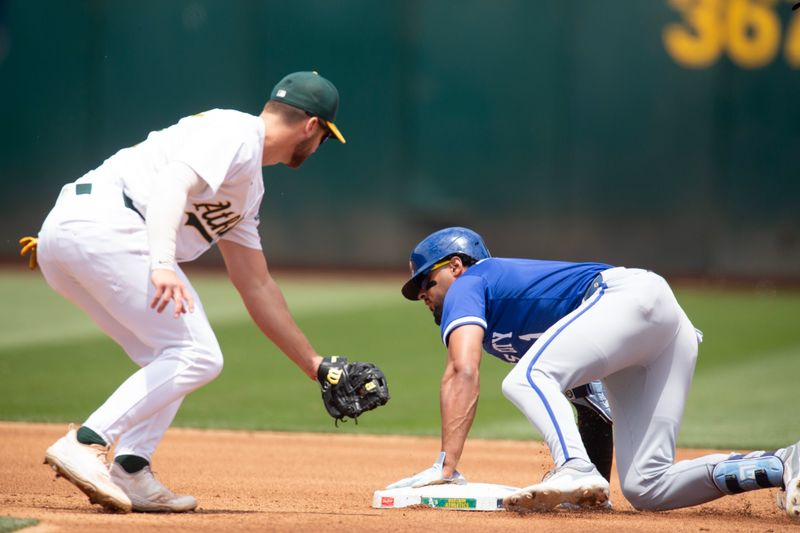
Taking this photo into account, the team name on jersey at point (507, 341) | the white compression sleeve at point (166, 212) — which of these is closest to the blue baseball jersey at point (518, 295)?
the team name on jersey at point (507, 341)

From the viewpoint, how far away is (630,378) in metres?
4.73

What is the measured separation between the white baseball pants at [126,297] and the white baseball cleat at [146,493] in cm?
17

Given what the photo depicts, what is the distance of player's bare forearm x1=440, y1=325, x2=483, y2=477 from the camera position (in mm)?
4270

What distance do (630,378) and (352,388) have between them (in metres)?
1.10

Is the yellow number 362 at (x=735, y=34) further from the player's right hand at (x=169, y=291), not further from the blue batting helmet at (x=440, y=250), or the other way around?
the player's right hand at (x=169, y=291)

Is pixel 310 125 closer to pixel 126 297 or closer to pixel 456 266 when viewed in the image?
pixel 456 266

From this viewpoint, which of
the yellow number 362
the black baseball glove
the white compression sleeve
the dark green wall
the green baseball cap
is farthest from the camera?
the dark green wall

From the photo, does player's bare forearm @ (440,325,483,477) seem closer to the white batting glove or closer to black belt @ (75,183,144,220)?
the white batting glove

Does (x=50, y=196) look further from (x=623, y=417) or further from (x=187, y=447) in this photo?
(x=623, y=417)

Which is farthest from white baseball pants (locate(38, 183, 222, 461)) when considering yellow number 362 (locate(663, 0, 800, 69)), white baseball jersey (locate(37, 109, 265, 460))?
yellow number 362 (locate(663, 0, 800, 69))

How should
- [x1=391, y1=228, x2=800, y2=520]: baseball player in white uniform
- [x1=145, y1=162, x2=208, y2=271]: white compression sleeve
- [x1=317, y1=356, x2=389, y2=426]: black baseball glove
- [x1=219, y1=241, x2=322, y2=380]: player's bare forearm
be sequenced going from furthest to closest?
[x1=219, y1=241, x2=322, y2=380]: player's bare forearm
[x1=317, y1=356, x2=389, y2=426]: black baseball glove
[x1=391, y1=228, x2=800, y2=520]: baseball player in white uniform
[x1=145, y1=162, x2=208, y2=271]: white compression sleeve

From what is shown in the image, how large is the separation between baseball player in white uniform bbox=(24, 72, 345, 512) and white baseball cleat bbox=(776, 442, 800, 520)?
207 centimetres

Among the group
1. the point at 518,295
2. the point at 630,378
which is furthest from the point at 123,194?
the point at 630,378

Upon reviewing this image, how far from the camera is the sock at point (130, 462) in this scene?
4.29 m
